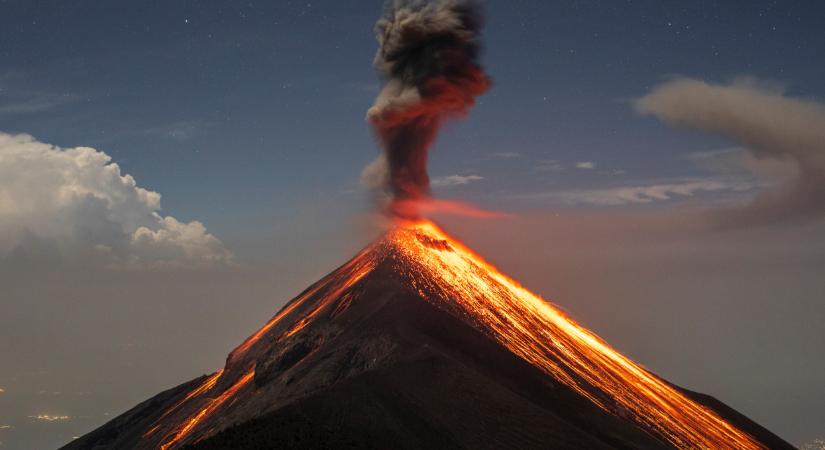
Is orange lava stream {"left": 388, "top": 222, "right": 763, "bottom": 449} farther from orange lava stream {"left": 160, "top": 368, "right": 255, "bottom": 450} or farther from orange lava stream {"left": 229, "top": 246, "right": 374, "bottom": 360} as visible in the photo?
orange lava stream {"left": 160, "top": 368, "right": 255, "bottom": 450}

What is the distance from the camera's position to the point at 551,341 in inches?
4213

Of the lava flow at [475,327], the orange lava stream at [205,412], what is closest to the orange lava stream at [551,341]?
the lava flow at [475,327]

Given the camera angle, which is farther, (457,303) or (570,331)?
(570,331)

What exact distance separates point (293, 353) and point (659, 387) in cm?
6660

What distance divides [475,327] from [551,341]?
57.2 feet

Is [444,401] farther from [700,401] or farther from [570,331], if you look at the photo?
[700,401]

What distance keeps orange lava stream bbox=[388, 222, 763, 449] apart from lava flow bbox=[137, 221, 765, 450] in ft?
0.92

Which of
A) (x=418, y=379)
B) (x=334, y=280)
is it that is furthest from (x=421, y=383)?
(x=334, y=280)

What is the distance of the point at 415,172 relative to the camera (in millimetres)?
127375

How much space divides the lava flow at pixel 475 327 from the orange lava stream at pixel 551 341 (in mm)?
281

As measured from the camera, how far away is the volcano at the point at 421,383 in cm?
6538

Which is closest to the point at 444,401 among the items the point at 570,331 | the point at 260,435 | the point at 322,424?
the point at 322,424

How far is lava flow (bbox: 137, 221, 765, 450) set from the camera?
90.4 meters

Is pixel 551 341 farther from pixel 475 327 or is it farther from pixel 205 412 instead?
pixel 205 412
